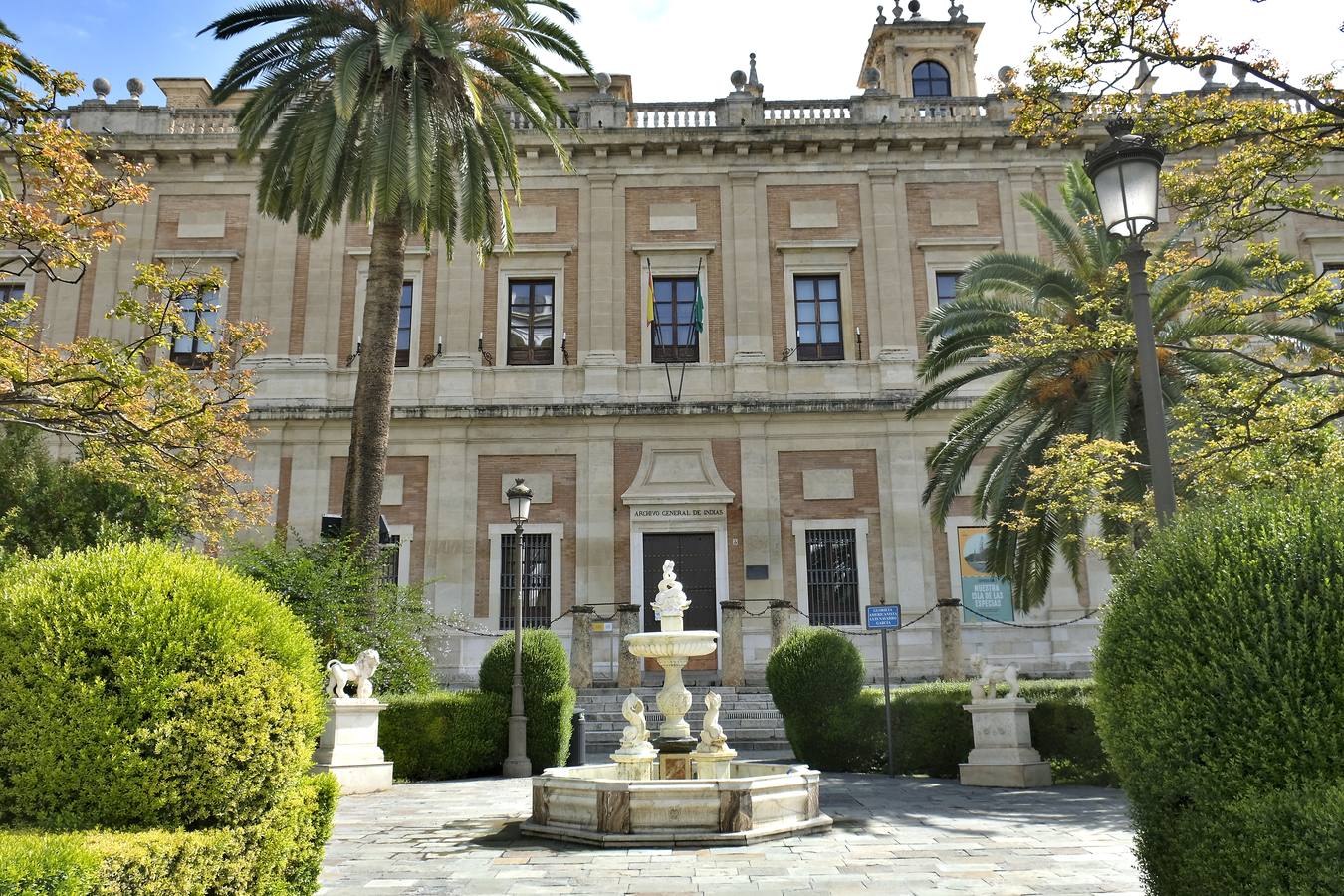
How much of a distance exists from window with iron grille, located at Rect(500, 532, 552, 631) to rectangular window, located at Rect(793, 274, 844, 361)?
23.6 ft

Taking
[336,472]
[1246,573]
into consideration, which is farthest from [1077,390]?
[336,472]

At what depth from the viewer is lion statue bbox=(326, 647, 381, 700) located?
12.4m

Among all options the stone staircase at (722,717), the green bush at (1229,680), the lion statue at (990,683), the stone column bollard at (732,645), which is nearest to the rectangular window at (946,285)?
the stone column bollard at (732,645)

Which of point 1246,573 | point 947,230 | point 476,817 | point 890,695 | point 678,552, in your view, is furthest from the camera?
point 947,230

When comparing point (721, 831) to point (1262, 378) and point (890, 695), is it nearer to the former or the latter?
point (890, 695)

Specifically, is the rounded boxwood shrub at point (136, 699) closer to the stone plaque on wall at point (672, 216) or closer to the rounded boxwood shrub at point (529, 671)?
the rounded boxwood shrub at point (529, 671)

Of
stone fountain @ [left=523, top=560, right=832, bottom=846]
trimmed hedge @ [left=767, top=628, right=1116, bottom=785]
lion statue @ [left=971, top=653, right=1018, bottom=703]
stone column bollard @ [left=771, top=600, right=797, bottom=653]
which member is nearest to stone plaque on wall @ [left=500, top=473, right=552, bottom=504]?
stone column bollard @ [left=771, top=600, right=797, bottom=653]

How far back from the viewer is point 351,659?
14750mm

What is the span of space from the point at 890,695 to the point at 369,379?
28.4 feet

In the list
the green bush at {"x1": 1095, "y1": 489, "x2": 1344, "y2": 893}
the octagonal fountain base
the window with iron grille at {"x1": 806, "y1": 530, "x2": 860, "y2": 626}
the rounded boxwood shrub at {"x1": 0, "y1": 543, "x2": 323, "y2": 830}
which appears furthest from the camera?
the window with iron grille at {"x1": 806, "y1": 530, "x2": 860, "y2": 626}

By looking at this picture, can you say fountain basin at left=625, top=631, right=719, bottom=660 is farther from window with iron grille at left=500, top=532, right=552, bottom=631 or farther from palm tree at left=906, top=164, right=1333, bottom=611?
window with iron grille at left=500, top=532, right=552, bottom=631

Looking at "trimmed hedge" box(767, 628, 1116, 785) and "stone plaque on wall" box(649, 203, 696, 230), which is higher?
"stone plaque on wall" box(649, 203, 696, 230)

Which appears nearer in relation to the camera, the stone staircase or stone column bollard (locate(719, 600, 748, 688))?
the stone staircase

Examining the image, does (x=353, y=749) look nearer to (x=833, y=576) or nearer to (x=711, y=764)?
(x=711, y=764)
